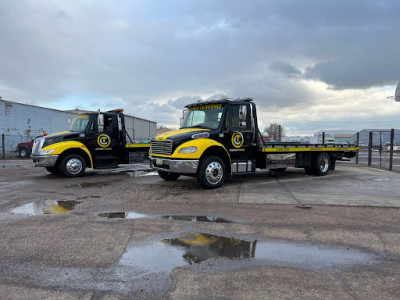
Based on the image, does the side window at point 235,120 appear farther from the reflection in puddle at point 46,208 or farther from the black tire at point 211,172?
the reflection in puddle at point 46,208

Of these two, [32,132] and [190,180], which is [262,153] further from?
[32,132]

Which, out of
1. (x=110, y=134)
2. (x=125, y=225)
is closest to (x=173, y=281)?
(x=125, y=225)

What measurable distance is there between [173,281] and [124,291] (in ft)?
1.68

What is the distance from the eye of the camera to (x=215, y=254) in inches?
159

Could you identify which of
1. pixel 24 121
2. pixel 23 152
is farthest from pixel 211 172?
pixel 24 121

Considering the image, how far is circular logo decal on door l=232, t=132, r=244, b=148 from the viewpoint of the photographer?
942 centimetres

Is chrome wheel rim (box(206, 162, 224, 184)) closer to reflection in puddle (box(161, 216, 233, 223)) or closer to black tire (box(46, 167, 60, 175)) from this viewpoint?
reflection in puddle (box(161, 216, 233, 223))

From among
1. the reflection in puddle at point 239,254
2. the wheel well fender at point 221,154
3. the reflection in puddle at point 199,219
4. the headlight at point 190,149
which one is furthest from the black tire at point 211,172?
the reflection in puddle at point 239,254

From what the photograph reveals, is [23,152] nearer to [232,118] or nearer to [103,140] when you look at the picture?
[103,140]

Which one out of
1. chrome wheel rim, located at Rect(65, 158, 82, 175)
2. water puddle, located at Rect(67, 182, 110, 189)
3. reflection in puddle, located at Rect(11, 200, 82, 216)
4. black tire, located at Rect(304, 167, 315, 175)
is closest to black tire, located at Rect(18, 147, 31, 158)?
chrome wheel rim, located at Rect(65, 158, 82, 175)

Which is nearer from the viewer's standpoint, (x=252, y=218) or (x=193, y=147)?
(x=252, y=218)

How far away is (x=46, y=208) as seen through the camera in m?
6.52

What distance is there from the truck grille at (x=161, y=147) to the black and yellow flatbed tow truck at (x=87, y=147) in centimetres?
Answer: 303

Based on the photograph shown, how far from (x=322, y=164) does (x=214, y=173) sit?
5.78 m
